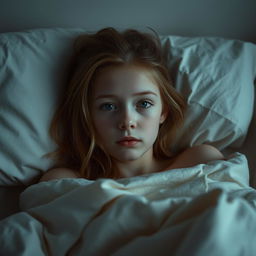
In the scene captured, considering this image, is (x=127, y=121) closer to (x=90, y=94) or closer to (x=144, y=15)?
(x=90, y=94)

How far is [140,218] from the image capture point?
669 millimetres

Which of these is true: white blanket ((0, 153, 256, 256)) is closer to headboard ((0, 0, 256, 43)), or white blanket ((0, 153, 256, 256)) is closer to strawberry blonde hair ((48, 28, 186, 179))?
strawberry blonde hair ((48, 28, 186, 179))

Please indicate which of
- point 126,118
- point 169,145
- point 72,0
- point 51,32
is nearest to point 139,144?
point 126,118

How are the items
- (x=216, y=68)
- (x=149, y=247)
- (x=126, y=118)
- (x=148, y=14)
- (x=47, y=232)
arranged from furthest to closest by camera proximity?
1. (x=148, y=14)
2. (x=216, y=68)
3. (x=126, y=118)
4. (x=47, y=232)
5. (x=149, y=247)

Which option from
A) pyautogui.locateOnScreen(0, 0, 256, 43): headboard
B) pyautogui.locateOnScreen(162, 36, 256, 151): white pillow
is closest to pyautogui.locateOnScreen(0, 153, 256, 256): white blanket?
pyautogui.locateOnScreen(162, 36, 256, 151): white pillow

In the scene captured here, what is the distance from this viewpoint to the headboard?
1.14m

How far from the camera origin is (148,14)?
1183 mm

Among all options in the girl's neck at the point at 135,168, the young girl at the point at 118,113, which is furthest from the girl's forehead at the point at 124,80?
the girl's neck at the point at 135,168

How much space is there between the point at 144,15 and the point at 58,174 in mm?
636

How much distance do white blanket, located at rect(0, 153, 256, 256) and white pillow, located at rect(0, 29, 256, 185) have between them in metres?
0.16

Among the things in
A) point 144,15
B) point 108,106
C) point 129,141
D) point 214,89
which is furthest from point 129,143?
point 144,15

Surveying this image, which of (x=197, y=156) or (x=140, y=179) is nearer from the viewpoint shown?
(x=140, y=179)

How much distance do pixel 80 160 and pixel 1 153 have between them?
24cm

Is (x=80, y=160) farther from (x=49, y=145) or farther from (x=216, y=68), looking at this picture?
(x=216, y=68)
